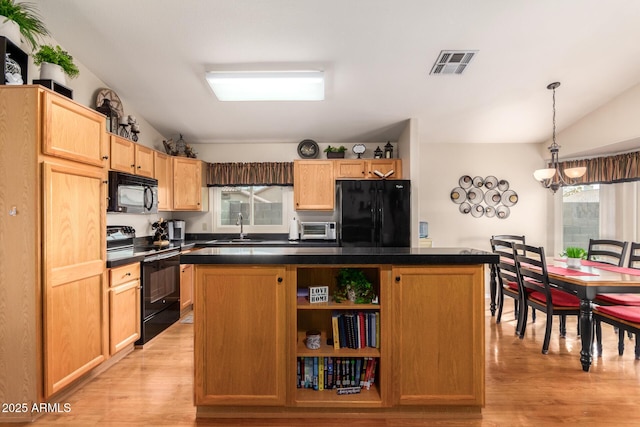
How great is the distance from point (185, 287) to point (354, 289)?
2.80 meters

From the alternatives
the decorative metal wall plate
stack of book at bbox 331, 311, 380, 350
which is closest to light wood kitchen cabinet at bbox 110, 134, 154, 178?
stack of book at bbox 331, 311, 380, 350

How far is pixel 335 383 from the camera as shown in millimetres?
2021

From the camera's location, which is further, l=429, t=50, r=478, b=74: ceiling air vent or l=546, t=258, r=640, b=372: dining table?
l=429, t=50, r=478, b=74: ceiling air vent

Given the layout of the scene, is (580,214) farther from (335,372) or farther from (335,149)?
(335,372)

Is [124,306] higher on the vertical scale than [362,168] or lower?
lower

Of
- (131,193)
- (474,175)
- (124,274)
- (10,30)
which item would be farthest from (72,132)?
(474,175)

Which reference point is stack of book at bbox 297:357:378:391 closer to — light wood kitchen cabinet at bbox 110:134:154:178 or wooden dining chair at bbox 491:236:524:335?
wooden dining chair at bbox 491:236:524:335

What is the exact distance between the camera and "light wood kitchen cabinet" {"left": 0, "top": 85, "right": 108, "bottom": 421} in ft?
6.37

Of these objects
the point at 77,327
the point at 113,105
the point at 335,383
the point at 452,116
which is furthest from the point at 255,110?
the point at 335,383

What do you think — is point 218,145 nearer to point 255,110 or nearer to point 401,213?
point 255,110

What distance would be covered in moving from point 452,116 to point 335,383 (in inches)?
140

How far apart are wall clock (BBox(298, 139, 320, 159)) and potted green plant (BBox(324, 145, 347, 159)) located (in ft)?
0.56

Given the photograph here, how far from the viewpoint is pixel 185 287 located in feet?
13.0

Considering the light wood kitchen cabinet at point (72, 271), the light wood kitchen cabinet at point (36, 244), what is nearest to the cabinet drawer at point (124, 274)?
the light wood kitchen cabinet at point (72, 271)
